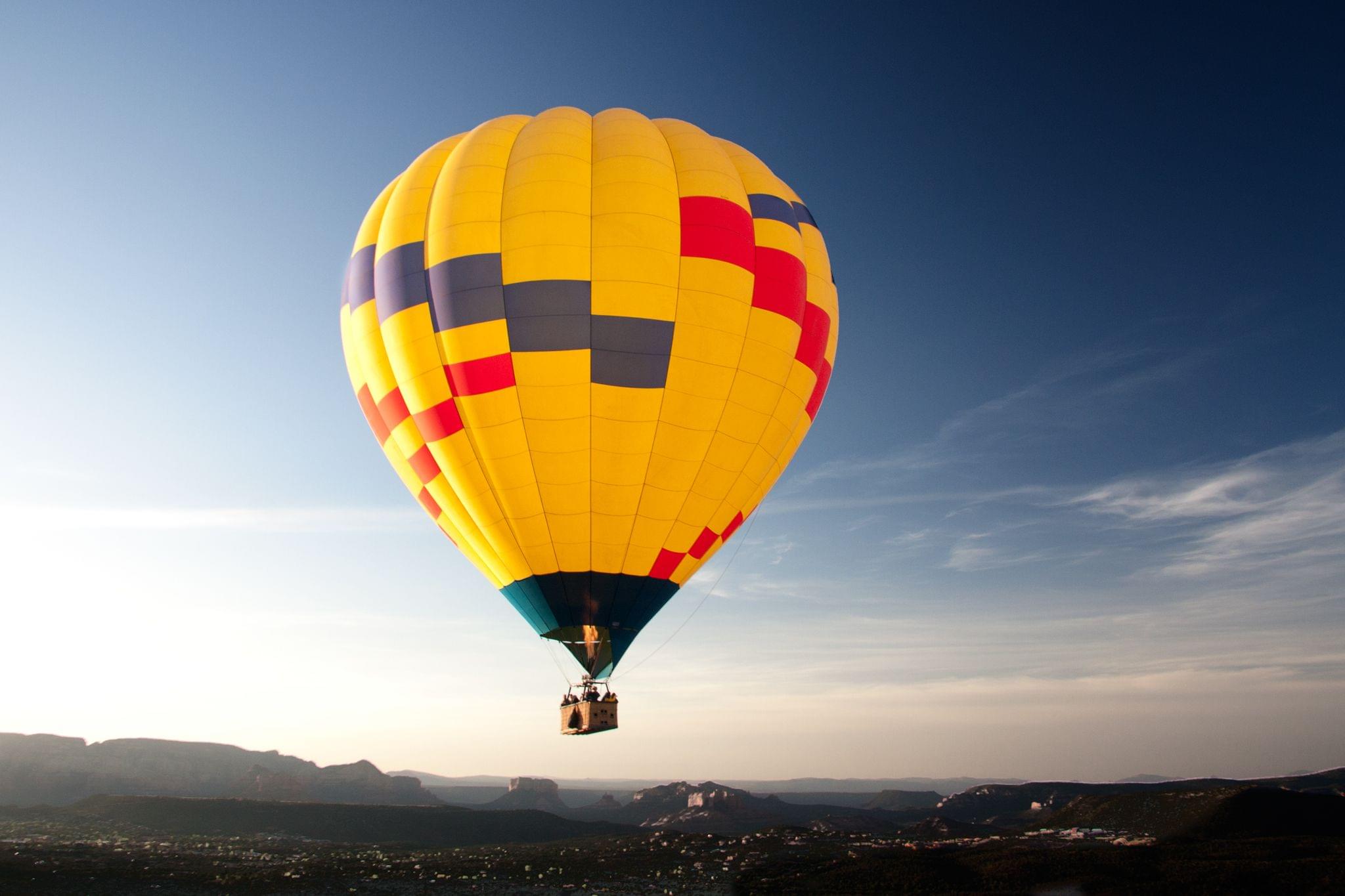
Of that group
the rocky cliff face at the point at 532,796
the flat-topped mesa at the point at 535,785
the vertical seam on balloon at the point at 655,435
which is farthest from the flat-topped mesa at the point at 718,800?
the vertical seam on balloon at the point at 655,435

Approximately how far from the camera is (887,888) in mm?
31469

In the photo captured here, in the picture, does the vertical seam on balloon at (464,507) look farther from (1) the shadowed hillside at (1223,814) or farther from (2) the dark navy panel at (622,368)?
(1) the shadowed hillside at (1223,814)

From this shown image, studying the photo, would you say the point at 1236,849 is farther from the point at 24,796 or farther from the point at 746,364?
the point at 24,796

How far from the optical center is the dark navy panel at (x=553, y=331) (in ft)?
62.8

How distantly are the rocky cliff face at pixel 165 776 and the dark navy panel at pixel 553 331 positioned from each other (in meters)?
120

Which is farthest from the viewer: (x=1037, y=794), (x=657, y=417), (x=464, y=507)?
(x=1037, y=794)

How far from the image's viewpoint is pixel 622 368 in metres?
19.2

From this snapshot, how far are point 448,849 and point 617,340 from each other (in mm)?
57643

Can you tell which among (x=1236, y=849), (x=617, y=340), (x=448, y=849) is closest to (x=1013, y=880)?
(x=1236, y=849)

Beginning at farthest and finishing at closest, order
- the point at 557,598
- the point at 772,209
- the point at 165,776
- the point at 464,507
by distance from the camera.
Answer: the point at 165,776
the point at 772,209
the point at 464,507
the point at 557,598

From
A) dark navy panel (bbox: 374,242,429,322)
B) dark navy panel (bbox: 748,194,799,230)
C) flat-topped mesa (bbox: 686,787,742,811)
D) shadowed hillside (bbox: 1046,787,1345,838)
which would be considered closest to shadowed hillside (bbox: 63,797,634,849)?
flat-topped mesa (bbox: 686,787,742,811)

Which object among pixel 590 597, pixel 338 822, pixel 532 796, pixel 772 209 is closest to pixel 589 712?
pixel 590 597

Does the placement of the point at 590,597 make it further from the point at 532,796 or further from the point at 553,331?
the point at 532,796

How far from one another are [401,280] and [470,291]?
103 inches
